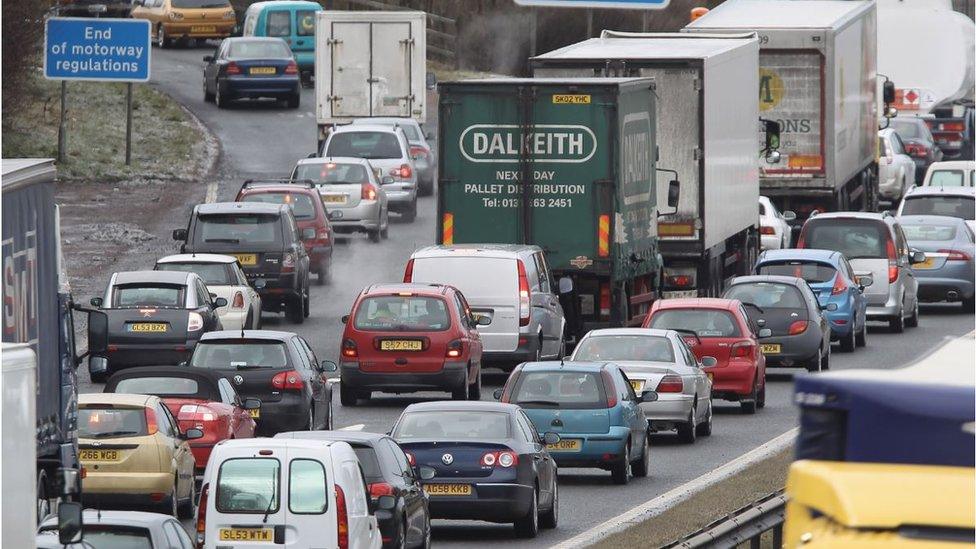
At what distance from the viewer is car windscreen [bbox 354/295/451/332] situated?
1106 inches

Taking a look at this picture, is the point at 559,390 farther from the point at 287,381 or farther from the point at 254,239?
the point at 254,239

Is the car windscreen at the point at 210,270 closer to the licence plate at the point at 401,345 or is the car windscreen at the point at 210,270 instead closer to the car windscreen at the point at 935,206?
the licence plate at the point at 401,345

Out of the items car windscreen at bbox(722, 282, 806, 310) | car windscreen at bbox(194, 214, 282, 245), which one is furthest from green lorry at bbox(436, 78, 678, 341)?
car windscreen at bbox(194, 214, 282, 245)

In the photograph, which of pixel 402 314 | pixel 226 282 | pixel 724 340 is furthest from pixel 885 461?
pixel 226 282

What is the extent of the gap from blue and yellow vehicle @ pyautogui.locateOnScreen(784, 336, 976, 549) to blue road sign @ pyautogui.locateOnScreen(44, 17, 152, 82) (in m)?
26.3

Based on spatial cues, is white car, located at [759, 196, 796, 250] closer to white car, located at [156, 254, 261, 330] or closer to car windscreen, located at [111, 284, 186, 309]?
white car, located at [156, 254, 261, 330]

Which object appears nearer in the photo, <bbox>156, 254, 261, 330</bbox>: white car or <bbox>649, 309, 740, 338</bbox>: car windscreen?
<bbox>649, 309, 740, 338</bbox>: car windscreen

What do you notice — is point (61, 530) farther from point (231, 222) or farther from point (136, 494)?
point (231, 222)

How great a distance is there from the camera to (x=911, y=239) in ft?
134

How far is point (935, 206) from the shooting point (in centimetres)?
4553

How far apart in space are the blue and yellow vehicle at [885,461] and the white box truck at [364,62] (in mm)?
45227

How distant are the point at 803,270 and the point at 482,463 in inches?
622

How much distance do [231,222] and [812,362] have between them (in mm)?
8440

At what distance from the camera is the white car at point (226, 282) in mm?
32219
